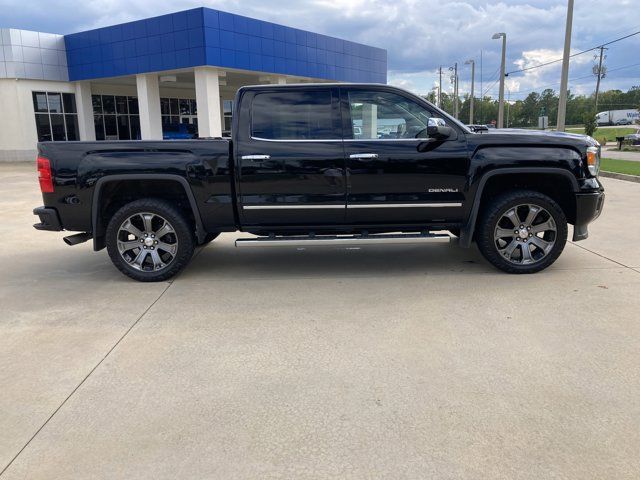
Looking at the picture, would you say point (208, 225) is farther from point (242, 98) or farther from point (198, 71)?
point (198, 71)

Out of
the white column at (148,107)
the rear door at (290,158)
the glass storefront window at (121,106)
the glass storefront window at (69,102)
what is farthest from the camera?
the glass storefront window at (121,106)

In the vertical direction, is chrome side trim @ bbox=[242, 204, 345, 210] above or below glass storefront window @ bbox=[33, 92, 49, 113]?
below

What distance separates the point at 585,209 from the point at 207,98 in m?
19.7

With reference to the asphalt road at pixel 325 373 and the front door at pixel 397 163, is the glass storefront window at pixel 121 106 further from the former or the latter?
the front door at pixel 397 163

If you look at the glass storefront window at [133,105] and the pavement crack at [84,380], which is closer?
the pavement crack at [84,380]

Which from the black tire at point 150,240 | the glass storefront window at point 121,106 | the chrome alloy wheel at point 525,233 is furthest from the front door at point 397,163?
the glass storefront window at point 121,106

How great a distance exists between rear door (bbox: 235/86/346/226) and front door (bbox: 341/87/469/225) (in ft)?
0.54

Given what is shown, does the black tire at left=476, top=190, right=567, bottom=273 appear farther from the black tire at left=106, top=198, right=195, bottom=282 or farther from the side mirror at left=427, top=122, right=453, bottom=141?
the black tire at left=106, top=198, right=195, bottom=282

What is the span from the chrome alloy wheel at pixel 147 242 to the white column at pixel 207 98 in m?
17.8

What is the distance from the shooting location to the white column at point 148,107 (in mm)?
25453

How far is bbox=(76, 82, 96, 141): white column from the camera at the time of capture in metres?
29.4

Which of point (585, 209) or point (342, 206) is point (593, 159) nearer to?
point (585, 209)

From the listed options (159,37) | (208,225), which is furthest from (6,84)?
(208,225)

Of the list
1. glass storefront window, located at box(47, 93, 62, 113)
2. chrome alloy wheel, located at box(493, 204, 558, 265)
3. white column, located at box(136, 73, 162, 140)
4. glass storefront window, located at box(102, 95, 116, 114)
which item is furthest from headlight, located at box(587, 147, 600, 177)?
glass storefront window, located at box(102, 95, 116, 114)
